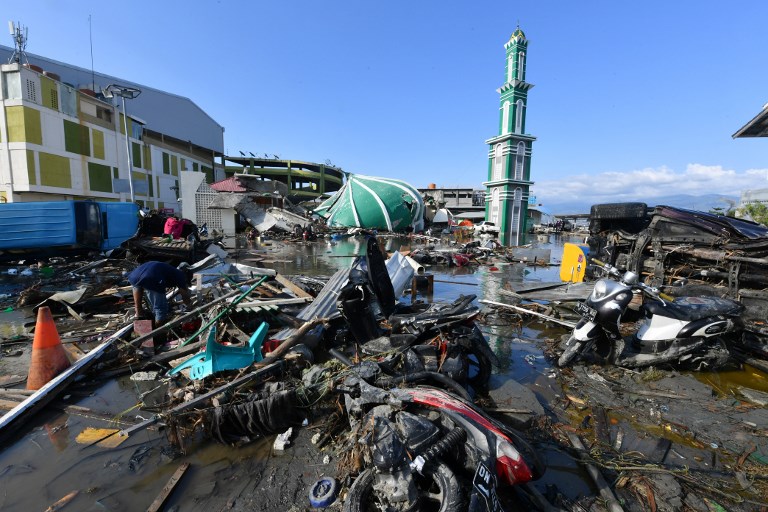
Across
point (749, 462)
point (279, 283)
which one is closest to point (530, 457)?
point (749, 462)

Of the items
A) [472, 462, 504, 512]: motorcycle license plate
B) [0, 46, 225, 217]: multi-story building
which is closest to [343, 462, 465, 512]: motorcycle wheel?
[472, 462, 504, 512]: motorcycle license plate

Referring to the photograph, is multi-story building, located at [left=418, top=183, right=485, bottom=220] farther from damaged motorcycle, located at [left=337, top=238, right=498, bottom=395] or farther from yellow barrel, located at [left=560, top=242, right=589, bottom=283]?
damaged motorcycle, located at [left=337, top=238, right=498, bottom=395]

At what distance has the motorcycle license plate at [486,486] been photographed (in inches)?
76.7

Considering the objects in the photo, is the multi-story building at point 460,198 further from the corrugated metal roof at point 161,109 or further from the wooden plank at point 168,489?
the wooden plank at point 168,489

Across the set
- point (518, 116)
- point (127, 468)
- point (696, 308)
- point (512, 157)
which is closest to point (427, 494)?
point (127, 468)

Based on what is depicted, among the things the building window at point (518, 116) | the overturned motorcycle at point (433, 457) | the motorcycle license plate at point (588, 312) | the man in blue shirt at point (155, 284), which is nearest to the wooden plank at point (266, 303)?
the man in blue shirt at point (155, 284)

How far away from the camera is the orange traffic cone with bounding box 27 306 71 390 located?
4.08 metres

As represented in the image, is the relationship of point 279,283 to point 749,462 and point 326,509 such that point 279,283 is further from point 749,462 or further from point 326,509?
point 749,462

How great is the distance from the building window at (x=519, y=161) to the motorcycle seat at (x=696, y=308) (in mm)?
23330

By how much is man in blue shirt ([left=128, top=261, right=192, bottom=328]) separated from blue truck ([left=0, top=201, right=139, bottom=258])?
9081mm

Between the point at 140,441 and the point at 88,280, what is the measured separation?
8966 mm

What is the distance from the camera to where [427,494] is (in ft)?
6.84

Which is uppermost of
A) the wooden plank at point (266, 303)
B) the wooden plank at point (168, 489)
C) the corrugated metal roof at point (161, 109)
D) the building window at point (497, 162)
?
the corrugated metal roof at point (161, 109)

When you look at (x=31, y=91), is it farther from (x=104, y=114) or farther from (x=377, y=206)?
(x=377, y=206)
